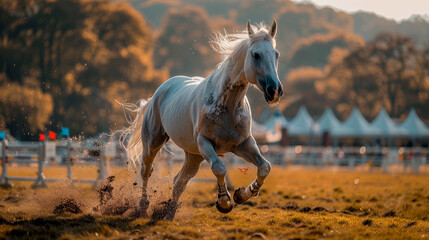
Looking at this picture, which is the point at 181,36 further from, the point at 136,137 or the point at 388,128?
the point at 136,137

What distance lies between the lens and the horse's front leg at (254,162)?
6.95 meters

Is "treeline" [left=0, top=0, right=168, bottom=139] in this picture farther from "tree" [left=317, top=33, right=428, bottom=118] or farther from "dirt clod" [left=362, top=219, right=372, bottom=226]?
"tree" [left=317, top=33, right=428, bottom=118]

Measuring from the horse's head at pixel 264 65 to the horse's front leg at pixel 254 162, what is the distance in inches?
34.0

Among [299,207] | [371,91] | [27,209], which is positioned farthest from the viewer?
[371,91]

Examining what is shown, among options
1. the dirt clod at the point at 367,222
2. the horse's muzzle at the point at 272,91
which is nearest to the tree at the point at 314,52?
the dirt clod at the point at 367,222

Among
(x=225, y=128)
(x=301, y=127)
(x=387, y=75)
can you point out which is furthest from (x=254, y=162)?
(x=387, y=75)

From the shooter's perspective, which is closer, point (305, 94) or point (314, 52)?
point (305, 94)

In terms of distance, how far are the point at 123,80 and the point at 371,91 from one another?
34.8m

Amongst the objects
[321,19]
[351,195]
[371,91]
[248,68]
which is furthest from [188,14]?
[321,19]

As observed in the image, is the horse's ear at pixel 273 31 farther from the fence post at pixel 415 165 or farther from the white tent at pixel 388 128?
the white tent at pixel 388 128

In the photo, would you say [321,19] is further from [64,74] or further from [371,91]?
[64,74]

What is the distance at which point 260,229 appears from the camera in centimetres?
654

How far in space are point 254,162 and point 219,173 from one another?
0.65 meters

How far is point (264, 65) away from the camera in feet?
21.2
